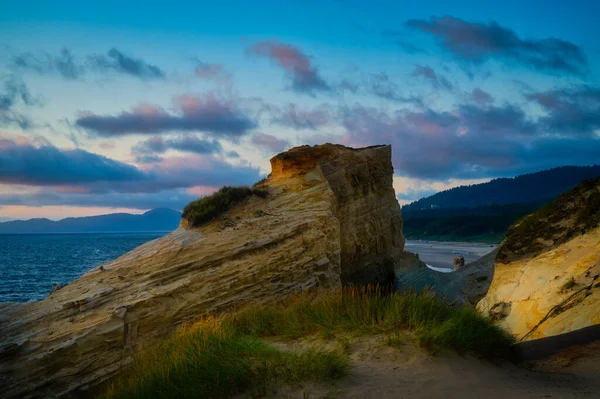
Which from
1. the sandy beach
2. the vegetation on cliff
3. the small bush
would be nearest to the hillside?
the sandy beach

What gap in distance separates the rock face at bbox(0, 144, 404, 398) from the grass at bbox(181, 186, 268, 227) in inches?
10.9

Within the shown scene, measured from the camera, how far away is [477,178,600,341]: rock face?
8.27m

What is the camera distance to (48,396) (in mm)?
9930

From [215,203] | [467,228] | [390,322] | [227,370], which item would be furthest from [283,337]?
[467,228]

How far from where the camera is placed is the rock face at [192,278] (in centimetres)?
1021

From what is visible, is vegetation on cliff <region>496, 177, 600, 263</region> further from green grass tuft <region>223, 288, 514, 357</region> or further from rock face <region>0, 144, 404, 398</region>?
rock face <region>0, 144, 404, 398</region>

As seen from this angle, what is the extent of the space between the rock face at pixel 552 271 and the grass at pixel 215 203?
8.35m

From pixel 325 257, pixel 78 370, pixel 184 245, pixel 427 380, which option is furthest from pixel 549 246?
pixel 78 370

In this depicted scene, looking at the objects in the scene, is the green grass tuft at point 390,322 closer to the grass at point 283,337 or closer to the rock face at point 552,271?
the grass at point 283,337

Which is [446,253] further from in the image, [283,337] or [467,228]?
[283,337]

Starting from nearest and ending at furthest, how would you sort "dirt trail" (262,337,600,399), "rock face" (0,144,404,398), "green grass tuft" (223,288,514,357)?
"dirt trail" (262,337,600,399) → "green grass tuft" (223,288,514,357) → "rock face" (0,144,404,398)

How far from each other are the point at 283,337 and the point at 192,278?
3.94 m

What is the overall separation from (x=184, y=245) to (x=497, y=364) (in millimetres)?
8439

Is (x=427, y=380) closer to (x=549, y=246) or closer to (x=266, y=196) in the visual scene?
(x=549, y=246)
